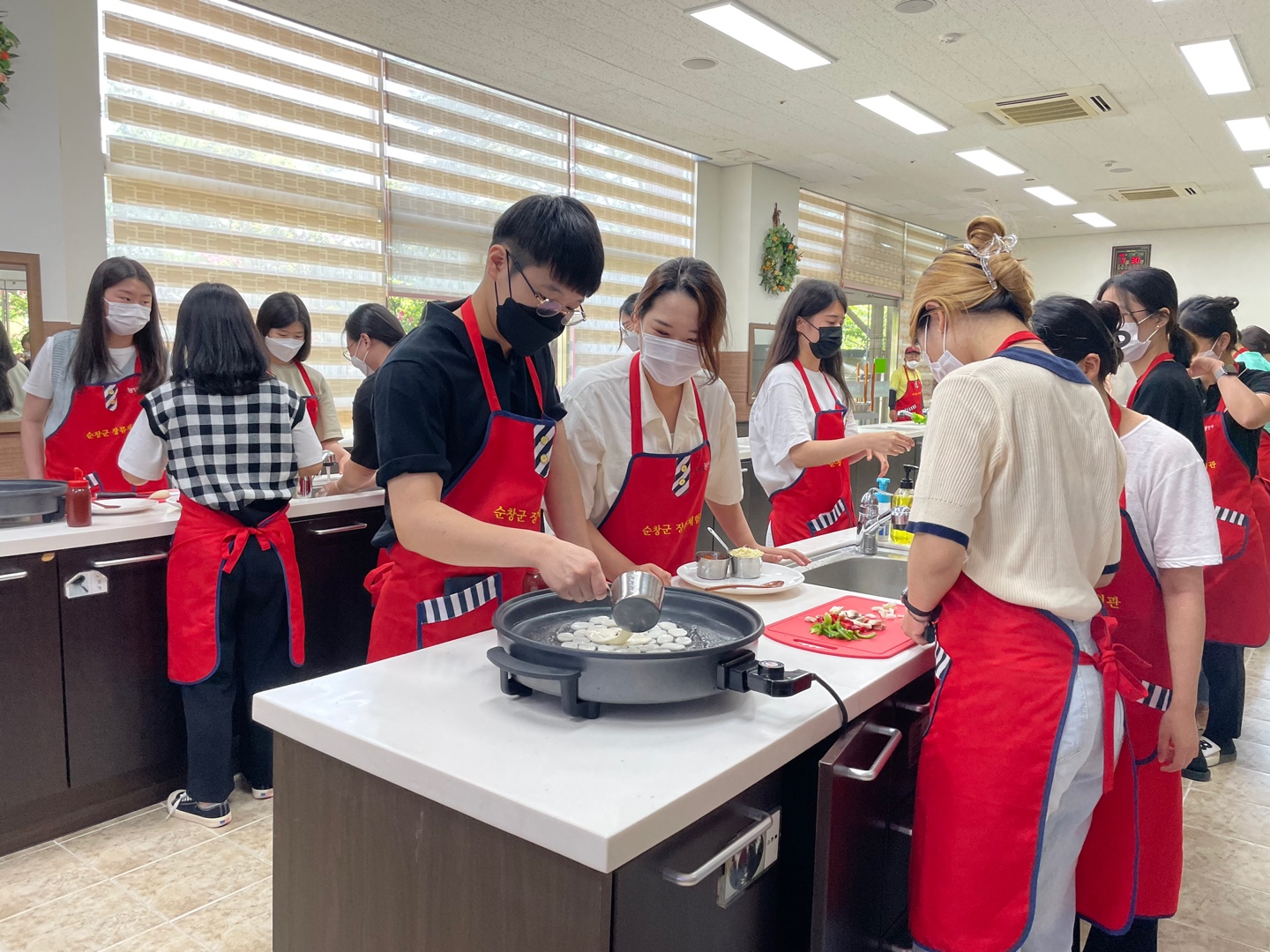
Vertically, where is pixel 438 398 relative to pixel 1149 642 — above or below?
above

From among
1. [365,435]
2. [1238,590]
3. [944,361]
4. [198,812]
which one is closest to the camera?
[944,361]

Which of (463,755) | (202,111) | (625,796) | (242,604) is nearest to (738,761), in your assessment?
(625,796)

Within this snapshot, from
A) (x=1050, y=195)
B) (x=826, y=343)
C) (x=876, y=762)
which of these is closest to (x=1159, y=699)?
(x=876, y=762)

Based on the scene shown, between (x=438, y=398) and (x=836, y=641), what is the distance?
847 millimetres

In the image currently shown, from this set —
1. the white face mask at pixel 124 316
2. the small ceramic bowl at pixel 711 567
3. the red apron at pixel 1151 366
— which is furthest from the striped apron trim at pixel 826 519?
the white face mask at pixel 124 316

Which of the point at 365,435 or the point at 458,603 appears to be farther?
the point at 365,435

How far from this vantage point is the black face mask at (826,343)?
3.08 m

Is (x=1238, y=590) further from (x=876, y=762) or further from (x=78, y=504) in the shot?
(x=78, y=504)

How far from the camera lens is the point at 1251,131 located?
6.64 m

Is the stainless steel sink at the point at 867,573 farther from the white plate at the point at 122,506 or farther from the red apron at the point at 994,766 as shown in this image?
the white plate at the point at 122,506

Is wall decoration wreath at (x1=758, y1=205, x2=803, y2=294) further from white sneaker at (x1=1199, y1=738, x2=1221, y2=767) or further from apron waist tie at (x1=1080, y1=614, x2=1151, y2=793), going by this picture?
apron waist tie at (x1=1080, y1=614, x2=1151, y2=793)

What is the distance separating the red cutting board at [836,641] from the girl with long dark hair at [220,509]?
176 centimetres

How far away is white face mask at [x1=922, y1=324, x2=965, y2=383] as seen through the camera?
1.55m

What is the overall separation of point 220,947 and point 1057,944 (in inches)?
74.1
